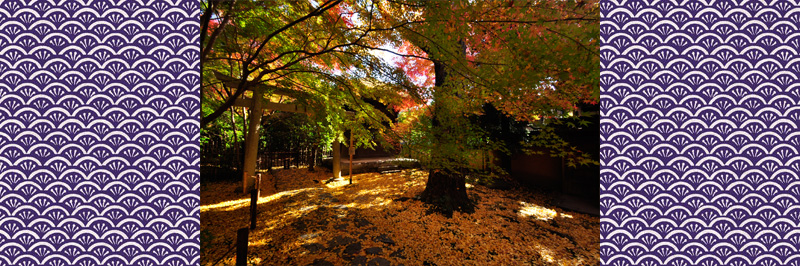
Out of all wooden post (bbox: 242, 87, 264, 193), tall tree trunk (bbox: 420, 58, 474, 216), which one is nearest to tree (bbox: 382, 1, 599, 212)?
tall tree trunk (bbox: 420, 58, 474, 216)

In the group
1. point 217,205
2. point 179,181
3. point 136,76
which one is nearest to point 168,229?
point 179,181

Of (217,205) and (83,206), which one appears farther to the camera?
(217,205)

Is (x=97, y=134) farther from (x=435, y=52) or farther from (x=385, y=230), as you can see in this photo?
(x=385, y=230)

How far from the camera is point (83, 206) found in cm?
121

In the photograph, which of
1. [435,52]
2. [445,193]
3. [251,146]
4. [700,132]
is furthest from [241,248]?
[251,146]

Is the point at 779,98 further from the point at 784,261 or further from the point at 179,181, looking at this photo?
the point at 179,181

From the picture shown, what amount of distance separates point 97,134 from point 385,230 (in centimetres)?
372

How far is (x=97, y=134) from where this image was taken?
48.3 inches

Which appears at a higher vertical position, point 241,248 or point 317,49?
point 317,49

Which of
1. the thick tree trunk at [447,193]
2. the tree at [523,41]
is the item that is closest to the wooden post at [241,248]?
the tree at [523,41]

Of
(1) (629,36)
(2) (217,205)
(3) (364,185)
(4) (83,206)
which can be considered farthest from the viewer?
(3) (364,185)

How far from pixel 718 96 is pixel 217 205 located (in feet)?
25.3

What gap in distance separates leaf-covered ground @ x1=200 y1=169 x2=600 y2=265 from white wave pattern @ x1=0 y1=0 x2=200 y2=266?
0.96 m

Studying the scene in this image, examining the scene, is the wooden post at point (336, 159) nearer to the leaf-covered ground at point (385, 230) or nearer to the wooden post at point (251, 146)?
the leaf-covered ground at point (385, 230)
